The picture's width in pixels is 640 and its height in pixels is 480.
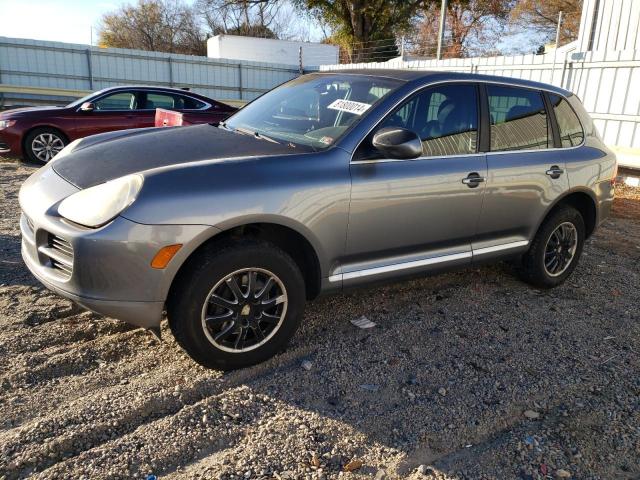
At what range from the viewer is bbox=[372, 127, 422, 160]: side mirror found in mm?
3201

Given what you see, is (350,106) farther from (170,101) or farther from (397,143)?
(170,101)

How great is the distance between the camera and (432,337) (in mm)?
3713

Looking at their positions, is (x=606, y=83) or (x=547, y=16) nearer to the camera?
(x=606, y=83)

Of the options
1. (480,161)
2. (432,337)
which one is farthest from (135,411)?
(480,161)

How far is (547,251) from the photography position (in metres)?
4.66

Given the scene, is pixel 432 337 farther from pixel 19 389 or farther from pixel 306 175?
pixel 19 389

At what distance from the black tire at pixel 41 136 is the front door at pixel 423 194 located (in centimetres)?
782

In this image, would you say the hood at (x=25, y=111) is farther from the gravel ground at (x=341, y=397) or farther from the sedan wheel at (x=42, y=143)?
the gravel ground at (x=341, y=397)

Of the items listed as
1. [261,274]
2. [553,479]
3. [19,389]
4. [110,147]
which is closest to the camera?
[553,479]

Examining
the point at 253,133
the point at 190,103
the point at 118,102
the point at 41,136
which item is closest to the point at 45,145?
the point at 41,136

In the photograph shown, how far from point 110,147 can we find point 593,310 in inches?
155

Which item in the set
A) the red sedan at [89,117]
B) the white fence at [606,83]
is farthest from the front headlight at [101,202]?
the white fence at [606,83]

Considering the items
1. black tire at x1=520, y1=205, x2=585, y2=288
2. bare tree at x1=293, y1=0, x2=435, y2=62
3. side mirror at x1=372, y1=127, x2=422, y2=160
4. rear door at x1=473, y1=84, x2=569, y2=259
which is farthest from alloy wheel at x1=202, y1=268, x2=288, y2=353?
bare tree at x1=293, y1=0, x2=435, y2=62

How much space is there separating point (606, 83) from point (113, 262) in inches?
411
